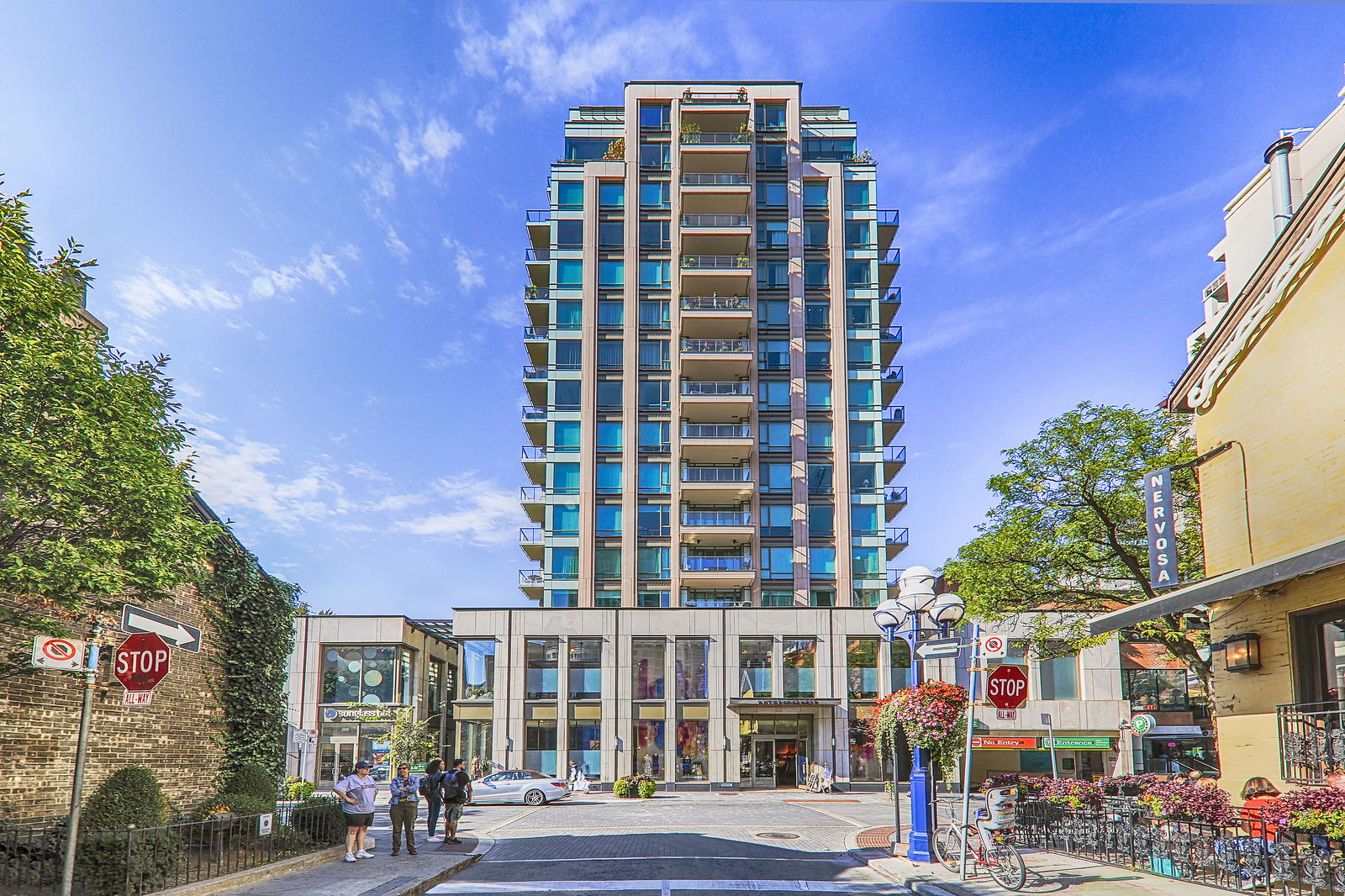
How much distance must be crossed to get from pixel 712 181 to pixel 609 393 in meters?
12.8

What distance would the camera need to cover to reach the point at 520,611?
46.5 meters

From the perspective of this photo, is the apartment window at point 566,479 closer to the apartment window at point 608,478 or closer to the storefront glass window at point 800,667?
the apartment window at point 608,478

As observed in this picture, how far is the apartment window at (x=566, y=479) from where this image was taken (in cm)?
5281

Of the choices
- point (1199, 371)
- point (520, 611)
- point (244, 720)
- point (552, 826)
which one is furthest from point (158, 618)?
point (520, 611)

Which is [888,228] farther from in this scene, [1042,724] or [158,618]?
[158,618]

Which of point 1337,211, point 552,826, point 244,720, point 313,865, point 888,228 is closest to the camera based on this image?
point 1337,211

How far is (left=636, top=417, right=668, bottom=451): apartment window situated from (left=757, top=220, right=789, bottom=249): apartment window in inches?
446

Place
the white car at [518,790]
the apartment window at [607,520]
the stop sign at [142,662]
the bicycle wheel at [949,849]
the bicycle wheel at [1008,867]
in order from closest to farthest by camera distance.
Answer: the stop sign at [142,662], the bicycle wheel at [1008,867], the bicycle wheel at [949,849], the white car at [518,790], the apartment window at [607,520]

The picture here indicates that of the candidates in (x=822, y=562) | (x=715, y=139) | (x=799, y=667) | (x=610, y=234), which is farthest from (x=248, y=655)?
(x=715, y=139)

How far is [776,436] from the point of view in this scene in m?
53.8

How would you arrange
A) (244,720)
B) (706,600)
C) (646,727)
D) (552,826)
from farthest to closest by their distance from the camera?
(706,600)
(646,727)
(552,826)
(244,720)

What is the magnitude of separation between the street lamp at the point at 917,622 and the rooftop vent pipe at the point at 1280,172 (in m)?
19.2

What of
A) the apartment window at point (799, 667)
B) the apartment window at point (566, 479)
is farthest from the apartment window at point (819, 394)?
the apartment window at point (799, 667)

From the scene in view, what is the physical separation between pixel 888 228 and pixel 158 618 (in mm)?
53536
